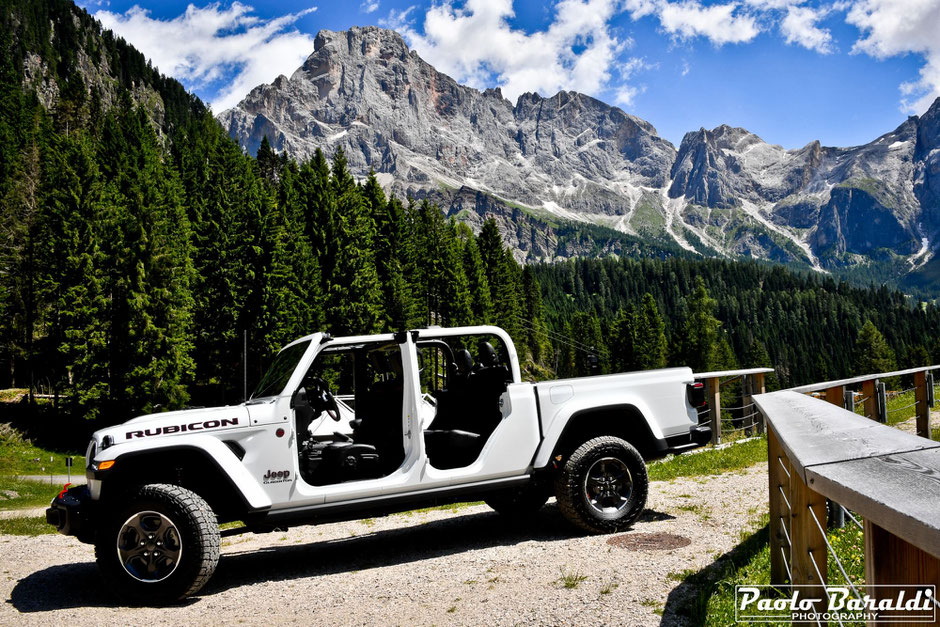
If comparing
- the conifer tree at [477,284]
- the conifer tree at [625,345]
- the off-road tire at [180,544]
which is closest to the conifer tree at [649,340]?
the conifer tree at [625,345]

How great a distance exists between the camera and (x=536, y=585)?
5520mm

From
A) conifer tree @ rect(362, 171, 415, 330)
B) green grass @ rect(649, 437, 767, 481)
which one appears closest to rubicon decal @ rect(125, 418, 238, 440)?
green grass @ rect(649, 437, 767, 481)

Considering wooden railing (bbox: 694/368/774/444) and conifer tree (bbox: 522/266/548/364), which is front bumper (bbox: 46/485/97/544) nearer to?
wooden railing (bbox: 694/368/774/444)

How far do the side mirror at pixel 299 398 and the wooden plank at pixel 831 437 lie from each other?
15.3ft

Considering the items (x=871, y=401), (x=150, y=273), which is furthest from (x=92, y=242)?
(x=871, y=401)

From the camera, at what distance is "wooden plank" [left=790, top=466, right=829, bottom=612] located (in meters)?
3.04

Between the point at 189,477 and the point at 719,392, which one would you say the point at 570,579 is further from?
the point at 719,392

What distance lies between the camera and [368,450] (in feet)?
23.3

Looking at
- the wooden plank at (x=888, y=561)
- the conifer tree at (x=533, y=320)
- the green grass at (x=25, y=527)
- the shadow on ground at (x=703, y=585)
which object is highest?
the conifer tree at (x=533, y=320)

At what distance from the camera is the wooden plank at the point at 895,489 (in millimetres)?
1439

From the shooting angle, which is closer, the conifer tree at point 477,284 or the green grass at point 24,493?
the green grass at point 24,493

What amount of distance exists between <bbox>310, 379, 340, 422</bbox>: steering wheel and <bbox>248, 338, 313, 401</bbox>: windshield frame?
0.33 meters

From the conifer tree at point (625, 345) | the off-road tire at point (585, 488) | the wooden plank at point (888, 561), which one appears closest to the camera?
the wooden plank at point (888, 561)

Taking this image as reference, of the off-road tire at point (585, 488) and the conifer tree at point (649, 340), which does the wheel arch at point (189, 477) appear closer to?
the off-road tire at point (585, 488)
